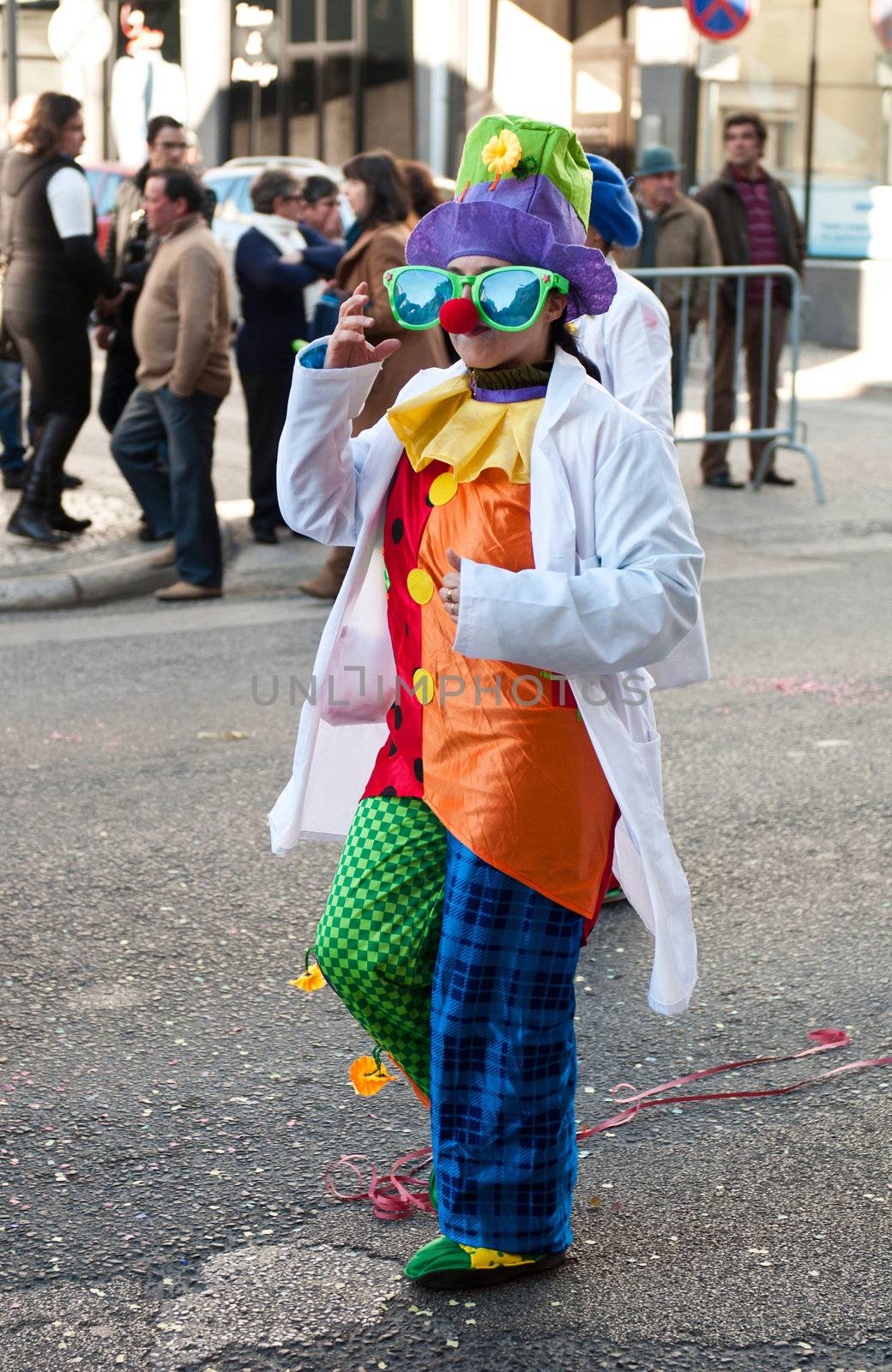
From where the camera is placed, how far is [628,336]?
4.52 m

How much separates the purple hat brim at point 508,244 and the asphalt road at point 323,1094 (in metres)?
1.64

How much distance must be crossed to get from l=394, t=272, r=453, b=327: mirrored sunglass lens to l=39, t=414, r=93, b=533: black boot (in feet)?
21.7

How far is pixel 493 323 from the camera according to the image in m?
2.78

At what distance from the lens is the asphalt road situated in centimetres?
290

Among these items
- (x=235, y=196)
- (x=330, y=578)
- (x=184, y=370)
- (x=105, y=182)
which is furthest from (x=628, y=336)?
(x=105, y=182)

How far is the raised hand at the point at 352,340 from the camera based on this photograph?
2.97 metres

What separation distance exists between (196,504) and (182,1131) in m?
5.23

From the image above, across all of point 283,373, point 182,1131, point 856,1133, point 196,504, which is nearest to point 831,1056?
point 856,1133

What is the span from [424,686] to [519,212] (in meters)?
0.77

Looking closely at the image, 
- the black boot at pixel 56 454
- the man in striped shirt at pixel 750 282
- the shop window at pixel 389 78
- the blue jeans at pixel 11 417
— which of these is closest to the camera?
the black boot at pixel 56 454

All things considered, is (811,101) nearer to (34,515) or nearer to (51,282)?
(51,282)

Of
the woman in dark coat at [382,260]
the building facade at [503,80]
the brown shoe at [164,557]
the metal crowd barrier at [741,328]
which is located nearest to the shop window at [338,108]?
the building facade at [503,80]

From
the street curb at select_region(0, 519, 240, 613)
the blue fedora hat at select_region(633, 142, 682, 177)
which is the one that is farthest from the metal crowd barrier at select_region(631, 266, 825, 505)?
the street curb at select_region(0, 519, 240, 613)

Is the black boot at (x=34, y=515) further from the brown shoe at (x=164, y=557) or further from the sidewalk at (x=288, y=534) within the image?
the brown shoe at (x=164, y=557)
